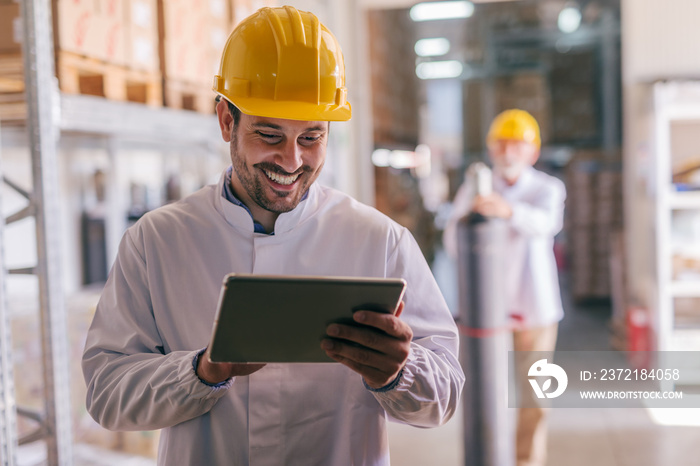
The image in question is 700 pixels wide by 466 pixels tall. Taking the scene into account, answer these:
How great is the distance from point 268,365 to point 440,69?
47.9 ft

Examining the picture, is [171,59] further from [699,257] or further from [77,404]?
[699,257]

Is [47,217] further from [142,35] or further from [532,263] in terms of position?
[532,263]

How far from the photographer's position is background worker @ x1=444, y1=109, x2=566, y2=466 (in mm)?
4023

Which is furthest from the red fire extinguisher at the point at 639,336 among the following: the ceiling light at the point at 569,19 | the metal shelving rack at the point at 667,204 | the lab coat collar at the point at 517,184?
the ceiling light at the point at 569,19

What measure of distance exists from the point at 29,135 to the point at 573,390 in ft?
16.4

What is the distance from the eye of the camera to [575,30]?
9.68 m

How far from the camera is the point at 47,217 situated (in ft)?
7.53

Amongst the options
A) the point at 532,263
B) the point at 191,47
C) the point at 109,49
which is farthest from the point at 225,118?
the point at 532,263

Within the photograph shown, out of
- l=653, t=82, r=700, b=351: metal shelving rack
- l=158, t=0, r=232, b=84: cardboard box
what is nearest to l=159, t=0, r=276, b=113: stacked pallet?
l=158, t=0, r=232, b=84: cardboard box

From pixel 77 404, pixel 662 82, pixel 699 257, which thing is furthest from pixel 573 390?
pixel 77 404

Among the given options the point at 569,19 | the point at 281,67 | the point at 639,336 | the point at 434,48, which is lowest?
the point at 639,336

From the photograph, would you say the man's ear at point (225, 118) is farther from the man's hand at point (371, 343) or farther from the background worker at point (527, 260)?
the background worker at point (527, 260)

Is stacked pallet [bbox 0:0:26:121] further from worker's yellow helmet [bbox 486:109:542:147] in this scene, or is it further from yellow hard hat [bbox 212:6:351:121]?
worker's yellow helmet [bbox 486:109:542:147]

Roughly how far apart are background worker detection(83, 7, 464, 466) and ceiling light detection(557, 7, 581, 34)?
9.46 meters
